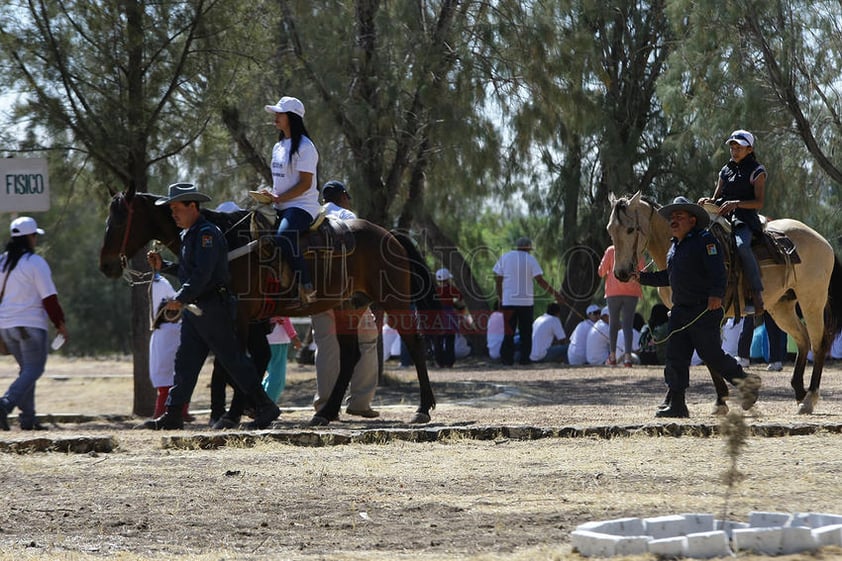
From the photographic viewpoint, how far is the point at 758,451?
29.0 ft

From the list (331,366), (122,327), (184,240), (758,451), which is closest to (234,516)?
(758,451)

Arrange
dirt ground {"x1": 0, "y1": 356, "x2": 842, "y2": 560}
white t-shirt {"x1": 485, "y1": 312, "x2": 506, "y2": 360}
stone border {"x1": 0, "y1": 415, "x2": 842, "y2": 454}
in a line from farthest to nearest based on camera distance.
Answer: white t-shirt {"x1": 485, "y1": 312, "x2": 506, "y2": 360}, stone border {"x1": 0, "y1": 415, "x2": 842, "y2": 454}, dirt ground {"x1": 0, "y1": 356, "x2": 842, "y2": 560}

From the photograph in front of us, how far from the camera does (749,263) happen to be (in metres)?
12.1

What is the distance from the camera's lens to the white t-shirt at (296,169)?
38.5 ft

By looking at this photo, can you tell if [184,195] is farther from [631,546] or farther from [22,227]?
[631,546]

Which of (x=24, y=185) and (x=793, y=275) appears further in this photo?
(x=24, y=185)

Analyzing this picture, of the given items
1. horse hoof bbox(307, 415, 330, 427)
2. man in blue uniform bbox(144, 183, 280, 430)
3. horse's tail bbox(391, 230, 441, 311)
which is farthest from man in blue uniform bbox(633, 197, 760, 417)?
man in blue uniform bbox(144, 183, 280, 430)

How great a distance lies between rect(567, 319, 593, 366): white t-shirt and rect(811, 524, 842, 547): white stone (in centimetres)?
1743

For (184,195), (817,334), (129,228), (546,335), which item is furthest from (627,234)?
(546,335)

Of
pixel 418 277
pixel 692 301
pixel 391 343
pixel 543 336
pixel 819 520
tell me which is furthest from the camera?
pixel 391 343

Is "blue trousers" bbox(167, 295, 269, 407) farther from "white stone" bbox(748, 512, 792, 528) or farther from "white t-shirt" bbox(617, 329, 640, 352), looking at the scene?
"white t-shirt" bbox(617, 329, 640, 352)

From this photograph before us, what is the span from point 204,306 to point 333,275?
1541 mm

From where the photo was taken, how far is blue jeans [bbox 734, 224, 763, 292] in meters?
12.1

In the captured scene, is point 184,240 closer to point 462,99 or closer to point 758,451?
point 758,451
